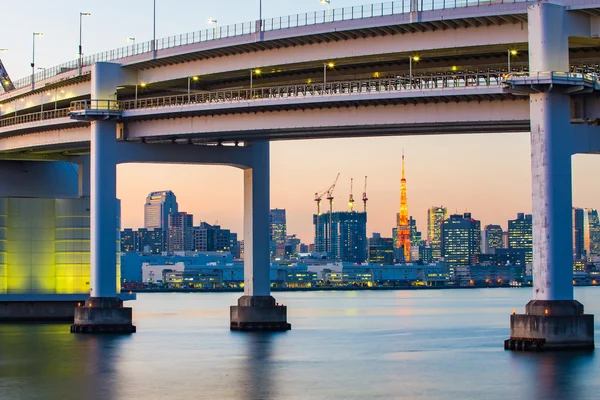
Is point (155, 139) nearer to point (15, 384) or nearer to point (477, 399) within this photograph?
point (15, 384)

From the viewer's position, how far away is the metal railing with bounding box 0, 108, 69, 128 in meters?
98.4

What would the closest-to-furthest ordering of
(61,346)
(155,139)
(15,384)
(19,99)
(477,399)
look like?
(477,399), (15,384), (61,346), (155,139), (19,99)

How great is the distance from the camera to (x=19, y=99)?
351ft

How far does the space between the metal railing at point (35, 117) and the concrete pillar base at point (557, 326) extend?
43.9m

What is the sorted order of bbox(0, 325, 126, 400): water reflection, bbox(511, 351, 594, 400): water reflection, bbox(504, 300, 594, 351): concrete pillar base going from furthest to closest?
bbox(504, 300, 594, 351): concrete pillar base
bbox(0, 325, 126, 400): water reflection
bbox(511, 351, 594, 400): water reflection

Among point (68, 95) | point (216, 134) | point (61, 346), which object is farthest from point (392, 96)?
point (68, 95)

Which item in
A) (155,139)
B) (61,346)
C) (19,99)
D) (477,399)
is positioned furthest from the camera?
(19,99)

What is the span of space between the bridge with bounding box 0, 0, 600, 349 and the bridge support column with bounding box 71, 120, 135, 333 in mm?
96

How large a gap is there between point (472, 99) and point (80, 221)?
154 ft

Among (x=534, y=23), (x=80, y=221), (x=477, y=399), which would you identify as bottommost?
(x=477, y=399)

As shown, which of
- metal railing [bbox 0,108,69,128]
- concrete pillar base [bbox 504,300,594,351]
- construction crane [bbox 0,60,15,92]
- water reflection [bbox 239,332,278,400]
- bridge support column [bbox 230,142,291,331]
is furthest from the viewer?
construction crane [bbox 0,60,15,92]

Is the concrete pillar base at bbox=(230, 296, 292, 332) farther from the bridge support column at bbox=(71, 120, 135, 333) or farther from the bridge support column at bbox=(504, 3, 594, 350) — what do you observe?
the bridge support column at bbox=(504, 3, 594, 350)

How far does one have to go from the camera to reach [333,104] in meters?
→ 75.3

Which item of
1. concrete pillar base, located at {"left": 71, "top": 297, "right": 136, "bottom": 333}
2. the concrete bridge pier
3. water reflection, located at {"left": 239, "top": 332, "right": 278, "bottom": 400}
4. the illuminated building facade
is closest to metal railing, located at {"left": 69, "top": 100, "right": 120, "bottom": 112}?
the concrete bridge pier
